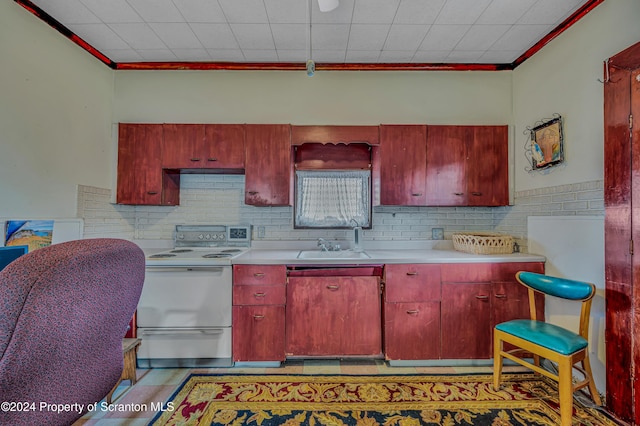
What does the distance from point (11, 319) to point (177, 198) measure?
2.28 m

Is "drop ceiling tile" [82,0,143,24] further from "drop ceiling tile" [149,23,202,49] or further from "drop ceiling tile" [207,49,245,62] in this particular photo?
"drop ceiling tile" [207,49,245,62]

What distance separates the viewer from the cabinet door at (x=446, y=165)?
259 cm

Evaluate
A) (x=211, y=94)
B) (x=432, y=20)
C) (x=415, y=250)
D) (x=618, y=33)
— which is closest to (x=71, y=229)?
(x=211, y=94)

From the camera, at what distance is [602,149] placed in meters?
1.85

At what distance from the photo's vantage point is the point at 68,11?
203cm

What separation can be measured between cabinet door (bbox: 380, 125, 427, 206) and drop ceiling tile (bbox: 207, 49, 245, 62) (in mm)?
1484

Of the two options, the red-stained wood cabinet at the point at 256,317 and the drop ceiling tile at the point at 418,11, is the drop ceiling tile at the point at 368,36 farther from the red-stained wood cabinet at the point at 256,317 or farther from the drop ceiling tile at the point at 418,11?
the red-stained wood cabinet at the point at 256,317

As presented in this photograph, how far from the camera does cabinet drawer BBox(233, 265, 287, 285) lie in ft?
7.28

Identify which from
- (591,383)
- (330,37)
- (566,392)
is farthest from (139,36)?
(591,383)

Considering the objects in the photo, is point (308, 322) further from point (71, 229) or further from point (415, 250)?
point (71, 229)

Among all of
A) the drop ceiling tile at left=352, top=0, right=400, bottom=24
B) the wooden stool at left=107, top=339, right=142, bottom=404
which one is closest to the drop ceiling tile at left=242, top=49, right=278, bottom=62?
the drop ceiling tile at left=352, top=0, right=400, bottom=24

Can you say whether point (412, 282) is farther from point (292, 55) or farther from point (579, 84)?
point (292, 55)

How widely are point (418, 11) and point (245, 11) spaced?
124 centimetres

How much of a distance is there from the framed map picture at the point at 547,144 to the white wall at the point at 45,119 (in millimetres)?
3758
